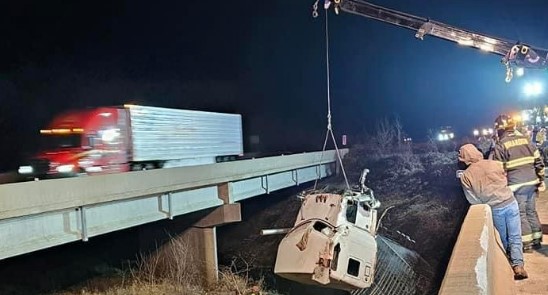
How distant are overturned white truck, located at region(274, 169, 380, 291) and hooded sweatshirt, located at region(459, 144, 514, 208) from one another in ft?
7.20

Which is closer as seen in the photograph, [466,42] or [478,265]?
[478,265]

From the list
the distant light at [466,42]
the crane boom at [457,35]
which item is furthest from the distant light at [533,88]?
the distant light at [466,42]

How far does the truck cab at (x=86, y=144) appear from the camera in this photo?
1583cm

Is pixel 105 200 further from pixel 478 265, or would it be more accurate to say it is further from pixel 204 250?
pixel 478 265

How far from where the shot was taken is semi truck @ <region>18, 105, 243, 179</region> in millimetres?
15938

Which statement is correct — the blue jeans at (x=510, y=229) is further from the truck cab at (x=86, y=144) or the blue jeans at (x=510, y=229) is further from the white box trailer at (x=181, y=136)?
the white box trailer at (x=181, y=136)

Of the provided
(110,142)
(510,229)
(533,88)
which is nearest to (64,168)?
(110,142)

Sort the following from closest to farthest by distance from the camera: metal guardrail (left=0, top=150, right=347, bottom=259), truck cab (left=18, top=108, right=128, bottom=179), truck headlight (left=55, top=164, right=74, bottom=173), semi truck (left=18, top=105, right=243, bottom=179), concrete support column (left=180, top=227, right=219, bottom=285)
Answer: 1. metal guardrail (left=0, top=150, right=347, bottom=259)
2. concrete support column (left=180, top=227, right=219, bottom=285)
3. truck headlight (left=55, top=164, right=74, bottom=173)
4. truck cab (left=18, top=108, right=128, bottom=179)
5. semi truck (left=18, top=105, right=243, bottom=179)

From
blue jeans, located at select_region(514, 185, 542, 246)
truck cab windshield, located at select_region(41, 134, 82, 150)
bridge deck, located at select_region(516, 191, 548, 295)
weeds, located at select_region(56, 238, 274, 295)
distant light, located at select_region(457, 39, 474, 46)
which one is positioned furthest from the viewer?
distant light, located at select_region(457, 39, 474, 46)

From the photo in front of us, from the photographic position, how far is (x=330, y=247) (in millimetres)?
7816

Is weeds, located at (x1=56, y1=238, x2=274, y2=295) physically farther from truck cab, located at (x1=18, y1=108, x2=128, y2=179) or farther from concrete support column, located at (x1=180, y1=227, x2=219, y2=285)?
truck cab, located at (x1=18, y1=108, x2=128, y2=179)

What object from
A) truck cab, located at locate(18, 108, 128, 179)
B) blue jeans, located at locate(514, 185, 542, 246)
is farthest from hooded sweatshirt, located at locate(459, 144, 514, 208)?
truck cab, located at locate(18, 108, 128, 179)

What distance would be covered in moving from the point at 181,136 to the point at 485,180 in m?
14.4

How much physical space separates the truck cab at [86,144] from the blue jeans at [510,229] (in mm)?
12415
